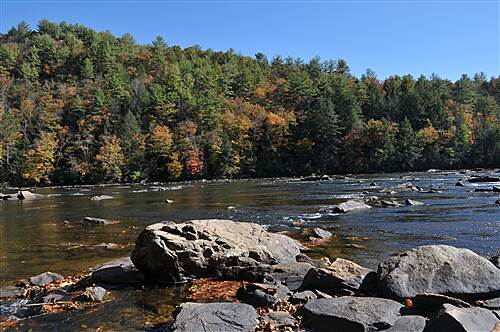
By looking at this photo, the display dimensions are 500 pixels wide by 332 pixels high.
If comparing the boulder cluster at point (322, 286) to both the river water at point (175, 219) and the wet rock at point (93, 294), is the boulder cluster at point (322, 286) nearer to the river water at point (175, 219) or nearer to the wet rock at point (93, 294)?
the river water at point (175, 219)

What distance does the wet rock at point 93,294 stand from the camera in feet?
34.4

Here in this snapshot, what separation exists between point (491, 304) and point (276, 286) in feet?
15.0

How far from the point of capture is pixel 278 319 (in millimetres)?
8625

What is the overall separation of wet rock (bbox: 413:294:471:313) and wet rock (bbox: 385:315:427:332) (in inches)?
27.2

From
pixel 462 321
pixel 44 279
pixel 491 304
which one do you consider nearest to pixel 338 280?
pixel 491 304

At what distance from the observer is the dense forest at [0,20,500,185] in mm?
89312

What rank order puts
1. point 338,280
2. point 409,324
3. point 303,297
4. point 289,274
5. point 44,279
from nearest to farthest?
1. point 409,324
2. point 303,297
3. point 338,280
4. point 289,274
5. point 44,279

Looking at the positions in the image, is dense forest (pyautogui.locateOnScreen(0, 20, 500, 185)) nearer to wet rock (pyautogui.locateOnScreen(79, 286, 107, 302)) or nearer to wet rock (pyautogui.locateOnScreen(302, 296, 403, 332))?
wet rock (pyautogui.locateOnScreen(79, 286, 107, 302))

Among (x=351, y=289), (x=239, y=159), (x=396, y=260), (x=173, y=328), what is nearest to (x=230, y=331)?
(x=173, y=328)

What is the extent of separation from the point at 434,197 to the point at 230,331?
28431 millimetres

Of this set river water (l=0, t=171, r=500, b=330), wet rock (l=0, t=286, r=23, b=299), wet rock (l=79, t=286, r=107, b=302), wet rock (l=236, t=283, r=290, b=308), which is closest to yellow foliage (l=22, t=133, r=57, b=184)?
river water (l=0, t=171, r=500, b=330)

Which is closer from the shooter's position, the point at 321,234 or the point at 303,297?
the point at 303,297

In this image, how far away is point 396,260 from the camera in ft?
32.3

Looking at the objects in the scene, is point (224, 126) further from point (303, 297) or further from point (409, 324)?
point (409, 324)
